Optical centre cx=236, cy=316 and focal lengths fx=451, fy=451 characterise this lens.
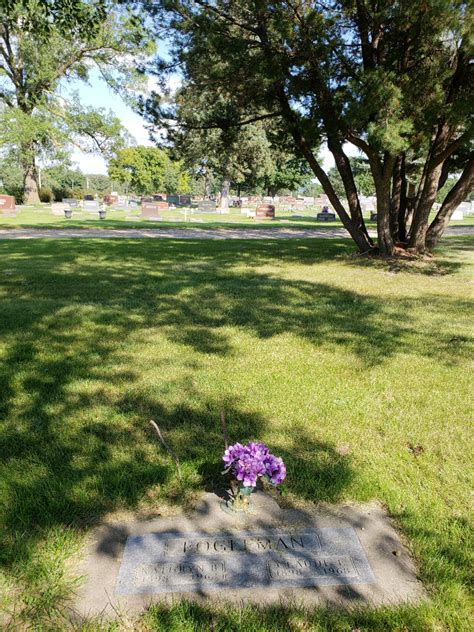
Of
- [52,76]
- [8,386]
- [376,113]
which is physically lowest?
[8,386]

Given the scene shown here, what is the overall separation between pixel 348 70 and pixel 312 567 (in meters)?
10.4

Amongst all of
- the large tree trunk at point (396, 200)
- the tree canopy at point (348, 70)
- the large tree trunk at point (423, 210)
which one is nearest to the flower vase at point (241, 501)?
the tree canopy at point (348, 70)

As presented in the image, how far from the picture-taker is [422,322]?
6.02m

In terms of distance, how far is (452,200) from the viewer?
38.5 ft

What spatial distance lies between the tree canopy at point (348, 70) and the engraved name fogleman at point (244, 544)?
7.85 meters

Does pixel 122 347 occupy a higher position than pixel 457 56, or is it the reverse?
pixel 457 56

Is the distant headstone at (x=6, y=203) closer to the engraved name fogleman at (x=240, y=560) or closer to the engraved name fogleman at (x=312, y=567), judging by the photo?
the engraved name fogleman at (x=240, y=560)

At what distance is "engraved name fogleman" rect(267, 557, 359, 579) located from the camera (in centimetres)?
207

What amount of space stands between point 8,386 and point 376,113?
8132mm

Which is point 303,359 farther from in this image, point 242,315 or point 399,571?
point 399,571

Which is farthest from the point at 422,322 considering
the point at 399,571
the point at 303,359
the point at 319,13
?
the point at 319,13

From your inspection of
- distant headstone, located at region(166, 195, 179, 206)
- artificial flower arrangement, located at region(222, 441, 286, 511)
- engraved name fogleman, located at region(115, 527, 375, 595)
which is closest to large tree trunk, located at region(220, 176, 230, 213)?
distant headstone, located at region(166, 195, 179, 206)

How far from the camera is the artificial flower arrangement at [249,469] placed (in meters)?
2.41

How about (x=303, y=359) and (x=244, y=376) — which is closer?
(x=244, y=376)
